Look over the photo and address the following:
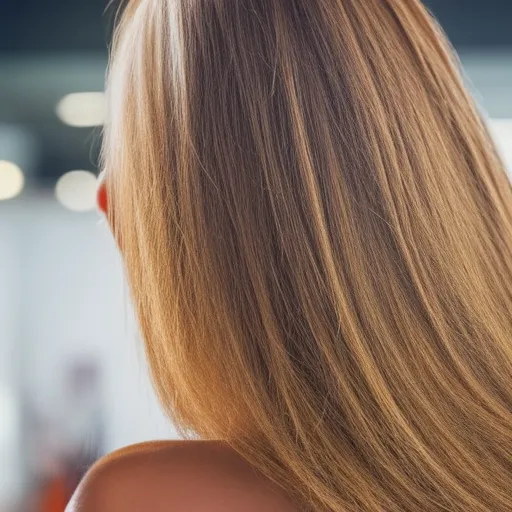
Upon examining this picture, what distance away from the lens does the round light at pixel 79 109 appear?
2.02 m

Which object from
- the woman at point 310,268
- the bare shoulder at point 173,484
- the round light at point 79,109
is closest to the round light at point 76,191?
the round light at point 79,109

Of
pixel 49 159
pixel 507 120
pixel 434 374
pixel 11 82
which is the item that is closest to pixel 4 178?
pixel 49 159

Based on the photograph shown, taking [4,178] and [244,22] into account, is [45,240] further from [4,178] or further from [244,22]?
[244,22]

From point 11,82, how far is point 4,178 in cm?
25

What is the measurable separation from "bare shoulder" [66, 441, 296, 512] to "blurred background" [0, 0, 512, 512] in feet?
3.57

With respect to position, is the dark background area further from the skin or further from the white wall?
the skin

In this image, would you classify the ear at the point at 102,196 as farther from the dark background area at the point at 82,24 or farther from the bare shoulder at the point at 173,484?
the dark background area at the point at 82,24

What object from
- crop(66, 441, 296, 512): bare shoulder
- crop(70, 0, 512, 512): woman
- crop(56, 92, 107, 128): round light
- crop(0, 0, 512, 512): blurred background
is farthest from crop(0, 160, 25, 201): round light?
crop(66, 441, 296, 512): bare shoulder

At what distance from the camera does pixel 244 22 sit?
664mm

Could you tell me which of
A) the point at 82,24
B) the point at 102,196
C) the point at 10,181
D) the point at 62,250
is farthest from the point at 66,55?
the point at 102,196

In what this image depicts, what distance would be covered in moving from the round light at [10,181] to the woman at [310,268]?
1.32m

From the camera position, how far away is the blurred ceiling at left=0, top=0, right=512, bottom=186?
197 cm

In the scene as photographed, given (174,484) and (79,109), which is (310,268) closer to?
(174,484)

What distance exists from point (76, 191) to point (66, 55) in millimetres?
343
